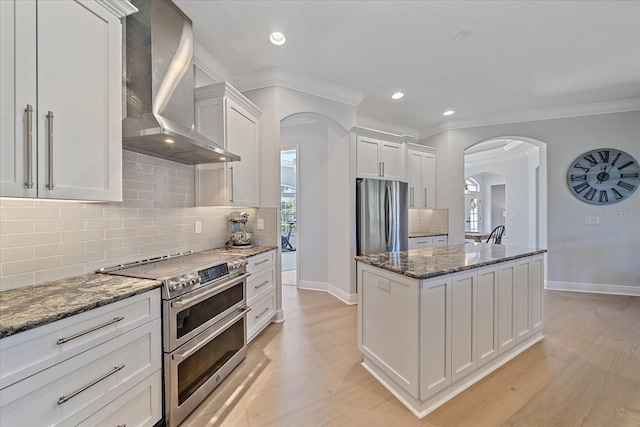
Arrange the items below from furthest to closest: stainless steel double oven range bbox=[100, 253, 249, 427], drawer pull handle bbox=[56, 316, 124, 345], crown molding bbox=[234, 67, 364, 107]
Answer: crown molding bbox=[234, 67, 364, 107] < stainless steel double oven range bbox=[100, 253, 249, 427] < drawer pull handle bbox=[56, 316, 124, 345]

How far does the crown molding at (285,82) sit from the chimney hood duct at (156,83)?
1.03 meters

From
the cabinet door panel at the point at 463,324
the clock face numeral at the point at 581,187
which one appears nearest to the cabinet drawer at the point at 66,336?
the cabinet door panel at the point at 463,324

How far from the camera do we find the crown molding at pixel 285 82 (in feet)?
10.4

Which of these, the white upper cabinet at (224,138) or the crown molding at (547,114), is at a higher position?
the crown molding at (547,114)

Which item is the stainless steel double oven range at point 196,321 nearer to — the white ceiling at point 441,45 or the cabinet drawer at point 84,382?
the cabinet drawer at point 84,382

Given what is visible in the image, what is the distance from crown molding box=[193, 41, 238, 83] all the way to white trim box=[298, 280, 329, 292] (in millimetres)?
3163

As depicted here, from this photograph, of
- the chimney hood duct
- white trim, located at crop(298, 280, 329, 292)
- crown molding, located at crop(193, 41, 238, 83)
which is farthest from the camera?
white trim, located at crop(298, 280, 329, 292)

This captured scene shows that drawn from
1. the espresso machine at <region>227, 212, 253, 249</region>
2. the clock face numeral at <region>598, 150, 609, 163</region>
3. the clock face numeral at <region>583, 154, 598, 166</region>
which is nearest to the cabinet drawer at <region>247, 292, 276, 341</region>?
the espresso machine at <region>227, 212, 253, 249</region>

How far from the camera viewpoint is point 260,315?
2807 millimetres

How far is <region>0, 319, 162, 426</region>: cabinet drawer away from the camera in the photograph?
101 centimetres

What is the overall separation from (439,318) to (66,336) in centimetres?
196

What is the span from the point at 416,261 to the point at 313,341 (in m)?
1.35

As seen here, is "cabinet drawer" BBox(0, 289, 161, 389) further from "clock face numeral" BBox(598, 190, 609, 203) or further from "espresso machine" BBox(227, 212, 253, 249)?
"clock face numeral" BBox(598, 190, 609, 203)

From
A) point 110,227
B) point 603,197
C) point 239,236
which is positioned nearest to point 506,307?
point 239,236
